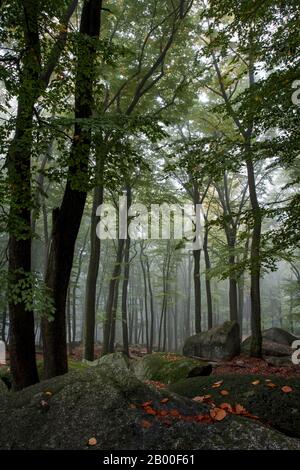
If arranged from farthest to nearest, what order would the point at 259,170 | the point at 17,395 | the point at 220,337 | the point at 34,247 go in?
the point at 34,247 < the point at 259,170 < the point at 220,337 < the point at 17,395

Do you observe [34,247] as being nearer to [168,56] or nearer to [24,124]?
[168,56]

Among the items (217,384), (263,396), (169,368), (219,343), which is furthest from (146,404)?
(219,343)

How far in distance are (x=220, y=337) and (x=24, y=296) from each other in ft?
41.9

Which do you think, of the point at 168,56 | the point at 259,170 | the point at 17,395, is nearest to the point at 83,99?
the point at 17,395

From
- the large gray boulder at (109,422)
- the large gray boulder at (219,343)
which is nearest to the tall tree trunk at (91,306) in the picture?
the large gray boulder at (219,343)

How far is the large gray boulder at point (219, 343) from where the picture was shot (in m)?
15.5

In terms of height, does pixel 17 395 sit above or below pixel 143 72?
below

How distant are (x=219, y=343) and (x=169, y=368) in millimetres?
6526

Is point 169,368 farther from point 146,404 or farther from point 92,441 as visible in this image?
point 92,441

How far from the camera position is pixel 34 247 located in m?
31.4

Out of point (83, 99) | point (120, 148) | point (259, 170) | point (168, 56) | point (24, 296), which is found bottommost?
point (24, 296)

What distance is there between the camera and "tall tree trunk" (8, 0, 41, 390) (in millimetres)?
4910

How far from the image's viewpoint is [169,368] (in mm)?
9734

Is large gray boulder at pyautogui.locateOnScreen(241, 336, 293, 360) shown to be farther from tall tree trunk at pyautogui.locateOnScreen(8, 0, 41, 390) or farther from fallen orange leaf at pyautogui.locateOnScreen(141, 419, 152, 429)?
fallen orange leaf at pyautogui.locateOnScreen(141, 419, 152, 429)
